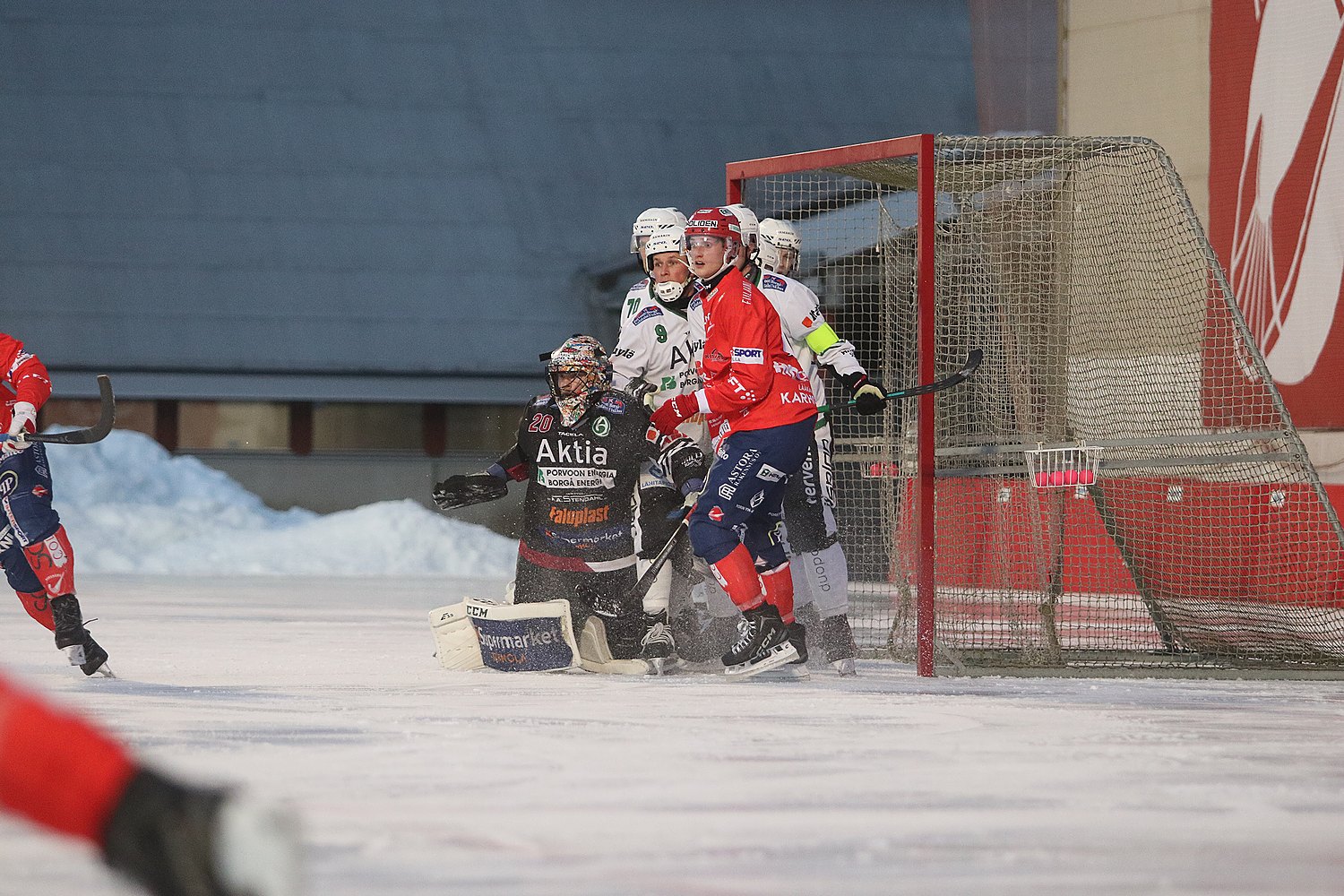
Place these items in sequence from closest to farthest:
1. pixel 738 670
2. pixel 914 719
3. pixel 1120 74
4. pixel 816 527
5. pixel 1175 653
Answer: pixel 914 719 < pixel 738 670 < pixel 816 527 < pixel 1175 653 < pixel 1120 74

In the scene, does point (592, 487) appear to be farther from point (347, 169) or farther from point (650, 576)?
point (347, 169)

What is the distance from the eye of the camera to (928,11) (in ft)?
48.2

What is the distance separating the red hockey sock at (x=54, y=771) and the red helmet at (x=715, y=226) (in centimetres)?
396

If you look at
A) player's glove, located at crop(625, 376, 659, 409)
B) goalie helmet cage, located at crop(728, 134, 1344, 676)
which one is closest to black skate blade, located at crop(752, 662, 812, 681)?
goalie helmet cage, located at crop(728, 134, 1344, 676)

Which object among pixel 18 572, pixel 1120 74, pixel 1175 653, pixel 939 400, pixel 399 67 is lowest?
pixel 1175 653

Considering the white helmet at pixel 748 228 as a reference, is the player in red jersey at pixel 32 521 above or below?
below

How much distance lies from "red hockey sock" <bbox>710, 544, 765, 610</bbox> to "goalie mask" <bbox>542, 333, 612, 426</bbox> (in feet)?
2.57

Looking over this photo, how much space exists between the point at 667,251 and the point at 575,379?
23.4 inches

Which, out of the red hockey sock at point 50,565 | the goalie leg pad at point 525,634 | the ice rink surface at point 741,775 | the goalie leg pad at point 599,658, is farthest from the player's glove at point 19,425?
the goalie leg pad at point 599,658

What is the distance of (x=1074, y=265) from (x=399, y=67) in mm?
9047

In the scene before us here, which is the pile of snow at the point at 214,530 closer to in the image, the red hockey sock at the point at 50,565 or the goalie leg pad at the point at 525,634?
the goalie leg pad at the point at 525,634

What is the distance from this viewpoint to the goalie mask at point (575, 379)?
546 centimetres

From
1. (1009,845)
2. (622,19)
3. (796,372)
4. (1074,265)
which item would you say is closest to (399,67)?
(622,19)

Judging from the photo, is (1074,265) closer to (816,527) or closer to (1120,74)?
(816,527)
